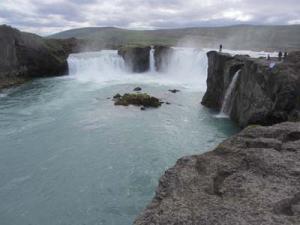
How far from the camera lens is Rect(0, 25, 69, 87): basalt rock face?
50.7 metres

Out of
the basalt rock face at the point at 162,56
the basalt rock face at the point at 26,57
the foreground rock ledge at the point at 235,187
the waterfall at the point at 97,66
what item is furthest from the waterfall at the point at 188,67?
the foreground rock ledge at the point at 235,187

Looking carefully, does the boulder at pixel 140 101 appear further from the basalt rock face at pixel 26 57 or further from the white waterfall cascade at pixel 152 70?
the basalt rock face at pixel 26 57

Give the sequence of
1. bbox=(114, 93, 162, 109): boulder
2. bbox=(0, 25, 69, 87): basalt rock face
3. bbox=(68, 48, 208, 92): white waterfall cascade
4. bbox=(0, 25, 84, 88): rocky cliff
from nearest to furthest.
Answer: bbox=(114, 93, 162, 109): boulder < bbox=(68, 48, 208, 92): white waterfall cascade < bbox=(0, 25, 84, 88): rocky cliff < bbox=(0, 25, 69, 87): basalt rock face

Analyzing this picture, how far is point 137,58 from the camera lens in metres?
59.3

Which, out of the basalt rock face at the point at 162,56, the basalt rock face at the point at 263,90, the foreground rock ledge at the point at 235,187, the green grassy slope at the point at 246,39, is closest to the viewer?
the foreground rock ledge at the point at 235,187

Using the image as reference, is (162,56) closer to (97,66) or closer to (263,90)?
(97,66)

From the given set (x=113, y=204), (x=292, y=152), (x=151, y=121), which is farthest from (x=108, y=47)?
(x=292, y=152)

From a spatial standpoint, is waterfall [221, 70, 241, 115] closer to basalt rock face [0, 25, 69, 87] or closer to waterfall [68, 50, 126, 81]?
waterfall [68, 50, 126, 81]

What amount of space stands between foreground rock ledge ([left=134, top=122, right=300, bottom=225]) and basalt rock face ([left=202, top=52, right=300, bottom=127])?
1184 cm

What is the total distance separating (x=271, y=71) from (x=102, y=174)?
12.2 metres

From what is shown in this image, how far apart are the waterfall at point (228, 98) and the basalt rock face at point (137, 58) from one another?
3082 cm

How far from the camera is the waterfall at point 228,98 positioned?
1151 inches

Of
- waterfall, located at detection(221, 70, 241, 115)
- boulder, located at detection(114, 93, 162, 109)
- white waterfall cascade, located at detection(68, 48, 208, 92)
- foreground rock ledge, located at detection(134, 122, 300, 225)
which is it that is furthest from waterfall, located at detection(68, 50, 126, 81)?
foreground rock ledge, located at detection(134, 122, 300, 225)

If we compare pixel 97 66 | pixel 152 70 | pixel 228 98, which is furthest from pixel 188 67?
pixel 228 98
